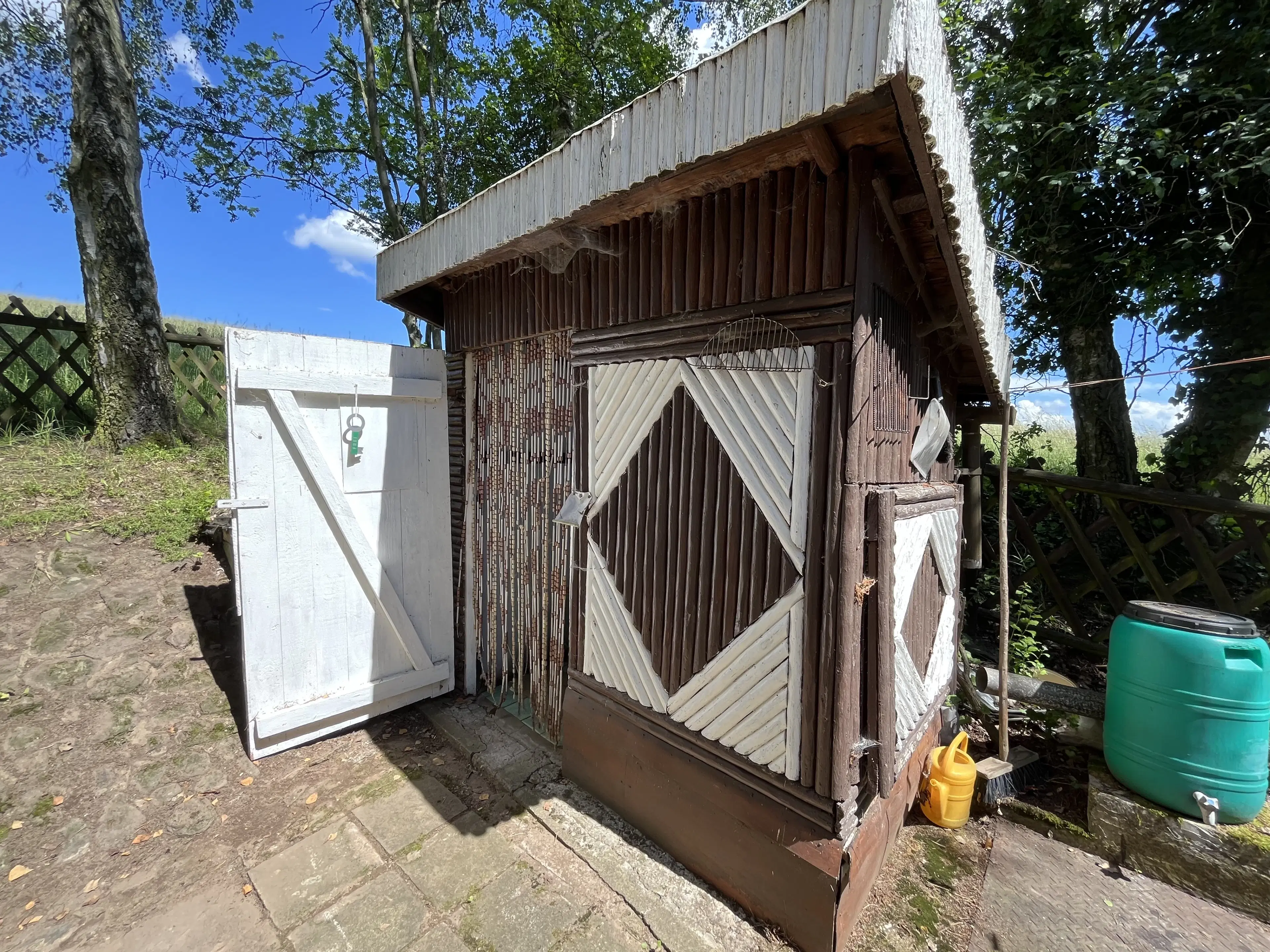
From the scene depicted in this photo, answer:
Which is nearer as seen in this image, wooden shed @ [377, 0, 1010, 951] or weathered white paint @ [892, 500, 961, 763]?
wooden shed @ [377, 0, 1010, 951]

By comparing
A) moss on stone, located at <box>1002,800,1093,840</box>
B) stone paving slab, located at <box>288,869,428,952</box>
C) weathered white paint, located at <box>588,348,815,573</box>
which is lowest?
moss on stone, located at <box>1002,800,1093,840</box>

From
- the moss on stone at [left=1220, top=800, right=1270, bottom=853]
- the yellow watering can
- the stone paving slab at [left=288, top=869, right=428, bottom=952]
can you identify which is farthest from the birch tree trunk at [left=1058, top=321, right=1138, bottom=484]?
the stone paving slab at [left=288, top=869, right=428, bottom=952]

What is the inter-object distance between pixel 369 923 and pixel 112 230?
688 cm

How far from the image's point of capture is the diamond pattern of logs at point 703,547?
2043 mm

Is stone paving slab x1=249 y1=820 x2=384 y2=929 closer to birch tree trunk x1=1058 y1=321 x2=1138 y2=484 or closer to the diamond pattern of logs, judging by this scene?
the diamond pattern of logs

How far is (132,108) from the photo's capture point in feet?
17.4

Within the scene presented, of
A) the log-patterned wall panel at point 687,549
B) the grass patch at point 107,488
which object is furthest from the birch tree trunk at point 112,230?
the log-patterned wall panel at point 687,549

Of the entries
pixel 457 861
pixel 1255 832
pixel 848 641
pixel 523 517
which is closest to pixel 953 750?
pixel 1255 832

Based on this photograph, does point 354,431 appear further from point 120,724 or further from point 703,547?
point 703,547

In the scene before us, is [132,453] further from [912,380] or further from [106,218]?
[912,380]

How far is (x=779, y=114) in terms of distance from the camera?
5.03ft

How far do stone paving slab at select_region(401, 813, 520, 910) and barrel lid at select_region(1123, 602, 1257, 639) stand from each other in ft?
11.9

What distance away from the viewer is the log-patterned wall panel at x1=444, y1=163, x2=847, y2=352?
191 centimetres

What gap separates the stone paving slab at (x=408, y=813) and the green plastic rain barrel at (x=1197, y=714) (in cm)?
374
